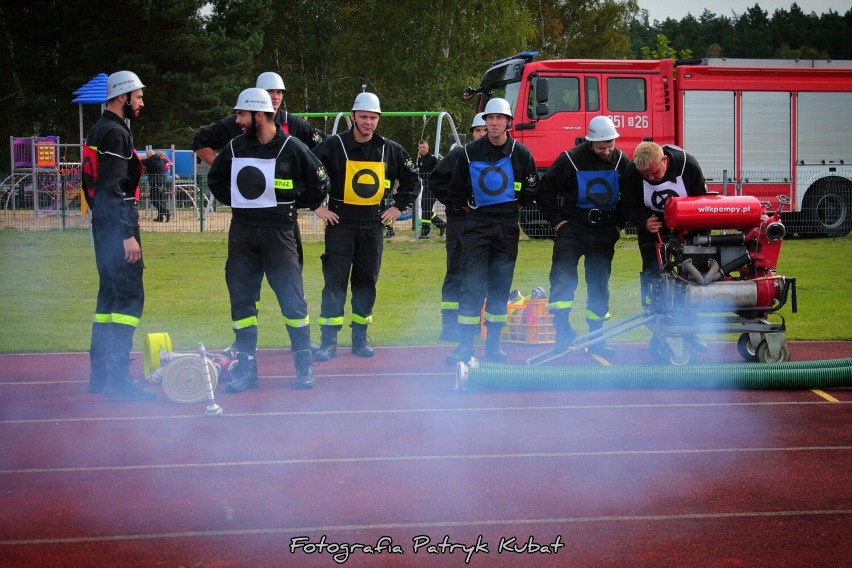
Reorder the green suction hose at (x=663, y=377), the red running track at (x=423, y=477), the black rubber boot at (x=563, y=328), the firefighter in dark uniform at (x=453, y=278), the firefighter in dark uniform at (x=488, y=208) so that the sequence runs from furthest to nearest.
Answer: the firefighter in dark uniform at (x=453, y=278)
the black rubber boot at (x=563, y=328)
the firefighter in dark uniform at (x=488, y=208)
the green suction hose at (x=663, y=377)
the red running track at (x=423, y=477)

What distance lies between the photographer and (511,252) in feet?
30.6

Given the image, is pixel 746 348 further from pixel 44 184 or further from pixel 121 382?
pixel 44 184

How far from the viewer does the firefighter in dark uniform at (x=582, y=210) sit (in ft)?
30.8

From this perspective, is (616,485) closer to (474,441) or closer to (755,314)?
(474,441)

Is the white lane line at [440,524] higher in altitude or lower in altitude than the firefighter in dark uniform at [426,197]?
lower

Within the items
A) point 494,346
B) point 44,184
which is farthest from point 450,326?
point 44,184

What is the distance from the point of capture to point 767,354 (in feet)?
29.6

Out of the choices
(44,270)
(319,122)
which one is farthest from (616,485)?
(319,122)

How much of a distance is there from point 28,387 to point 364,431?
311cm

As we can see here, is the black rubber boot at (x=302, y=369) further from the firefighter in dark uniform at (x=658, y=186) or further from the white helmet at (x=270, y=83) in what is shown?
the firefighter in dark uniform at (x=658, y=186)

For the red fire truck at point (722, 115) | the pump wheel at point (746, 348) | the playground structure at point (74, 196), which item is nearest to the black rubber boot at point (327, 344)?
the pump wheel at point (746, 348)

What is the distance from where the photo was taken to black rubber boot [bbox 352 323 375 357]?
9.77 m

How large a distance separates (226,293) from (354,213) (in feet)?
16.3

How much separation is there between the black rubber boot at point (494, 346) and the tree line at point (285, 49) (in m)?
24.6
